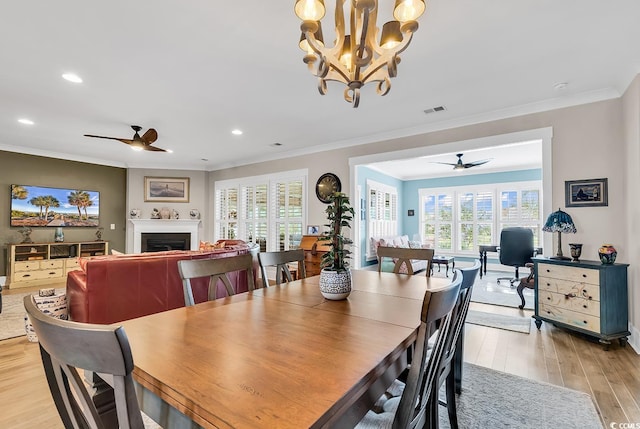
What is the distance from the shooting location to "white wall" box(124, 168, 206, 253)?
23.3 feet

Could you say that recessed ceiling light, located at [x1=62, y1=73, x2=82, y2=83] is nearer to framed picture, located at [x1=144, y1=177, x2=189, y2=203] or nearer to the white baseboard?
framed picture, located at [x1=144, y1=177, x2=189, y2=203]

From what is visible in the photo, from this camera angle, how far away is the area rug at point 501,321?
11.0ft

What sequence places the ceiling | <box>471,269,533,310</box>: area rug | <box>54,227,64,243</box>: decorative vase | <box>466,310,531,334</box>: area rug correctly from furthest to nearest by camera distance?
1. <box>54,227,64,243</box>: decorative vase
2. <box>471,269,533,310</box>: area rug
3. <box>466,310,531,334</box>: area rug
4. the ceiling

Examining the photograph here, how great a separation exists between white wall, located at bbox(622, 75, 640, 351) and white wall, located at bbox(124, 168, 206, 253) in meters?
7.44

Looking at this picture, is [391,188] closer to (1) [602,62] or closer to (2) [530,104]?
(2) [530,104]

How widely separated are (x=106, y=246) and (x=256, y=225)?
3.25 meters

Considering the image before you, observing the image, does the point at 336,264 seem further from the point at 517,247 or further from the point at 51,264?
the point at 51,264

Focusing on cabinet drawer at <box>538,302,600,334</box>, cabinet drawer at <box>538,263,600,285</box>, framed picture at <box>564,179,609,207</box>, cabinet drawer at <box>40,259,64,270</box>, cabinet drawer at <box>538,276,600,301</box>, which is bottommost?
cabinet drawer at <box>538,302,600,334</box>

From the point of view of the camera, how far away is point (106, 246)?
6.50 m

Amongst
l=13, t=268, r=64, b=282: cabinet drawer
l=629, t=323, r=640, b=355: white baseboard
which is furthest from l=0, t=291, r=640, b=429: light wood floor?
l=13, t=268, r=64, b=282: cabinet drawer

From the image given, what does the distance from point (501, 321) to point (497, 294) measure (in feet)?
5.25

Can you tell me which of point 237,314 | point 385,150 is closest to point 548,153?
point 385,150

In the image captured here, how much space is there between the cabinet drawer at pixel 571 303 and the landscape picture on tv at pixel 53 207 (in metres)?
8.19

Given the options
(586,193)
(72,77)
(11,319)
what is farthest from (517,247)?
(11,319)
